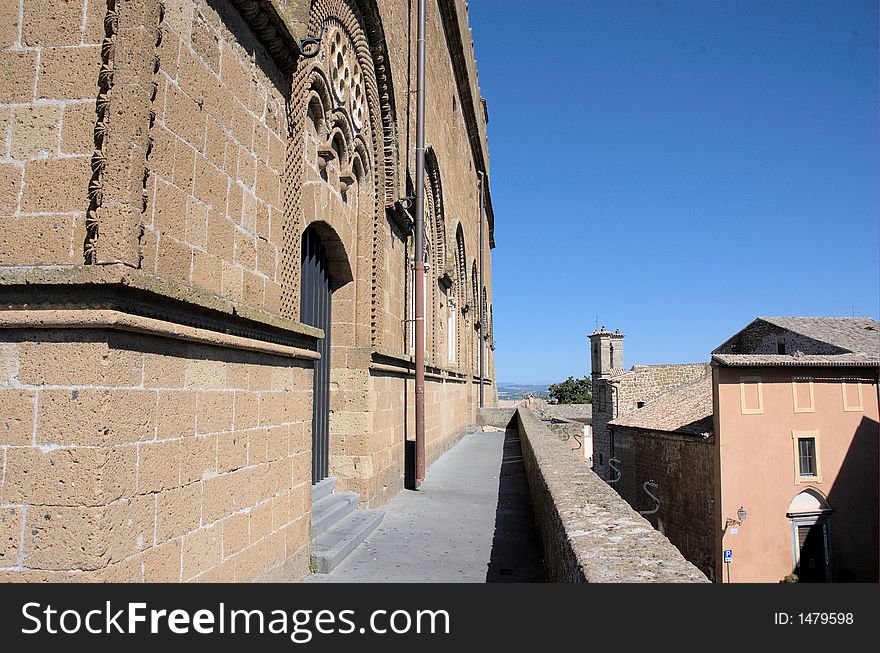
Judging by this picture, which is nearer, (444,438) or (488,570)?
(488,570)

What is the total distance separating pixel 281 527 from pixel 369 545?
6.21 feet

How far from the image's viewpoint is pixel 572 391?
77.2 meters

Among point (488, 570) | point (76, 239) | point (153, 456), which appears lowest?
point (488, 570)

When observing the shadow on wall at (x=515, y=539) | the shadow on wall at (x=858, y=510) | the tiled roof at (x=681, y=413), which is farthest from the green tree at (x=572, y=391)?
the shadow on wall at (x=515, y=539)

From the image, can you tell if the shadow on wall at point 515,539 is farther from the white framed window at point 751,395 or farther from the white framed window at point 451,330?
the white framed window at point 751,395

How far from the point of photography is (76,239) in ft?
8.87

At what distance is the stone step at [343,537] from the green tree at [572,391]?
A: 69422 millimetres

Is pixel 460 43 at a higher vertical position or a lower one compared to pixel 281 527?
higher

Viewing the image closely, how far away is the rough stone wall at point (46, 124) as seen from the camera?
2727mm

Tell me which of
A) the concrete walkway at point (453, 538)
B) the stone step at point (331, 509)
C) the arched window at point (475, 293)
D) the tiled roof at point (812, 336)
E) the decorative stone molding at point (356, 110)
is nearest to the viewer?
the decorative stone molding at point (356, 110)

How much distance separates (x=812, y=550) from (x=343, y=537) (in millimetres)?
16218

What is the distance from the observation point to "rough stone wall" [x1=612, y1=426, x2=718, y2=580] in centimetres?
1711
